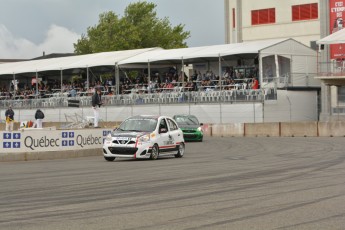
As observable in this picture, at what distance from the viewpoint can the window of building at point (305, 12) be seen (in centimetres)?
7631

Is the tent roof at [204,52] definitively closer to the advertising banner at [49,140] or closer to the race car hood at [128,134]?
the advertising banner at [49,140]

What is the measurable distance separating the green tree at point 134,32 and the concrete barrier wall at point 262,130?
46.8 m

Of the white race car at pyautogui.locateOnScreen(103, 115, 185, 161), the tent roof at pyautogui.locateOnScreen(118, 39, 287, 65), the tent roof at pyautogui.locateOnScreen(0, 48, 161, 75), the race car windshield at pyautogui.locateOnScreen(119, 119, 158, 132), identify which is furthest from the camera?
the tent roof at pyautogui.locateOnScreen(0, 48, 161, 75)

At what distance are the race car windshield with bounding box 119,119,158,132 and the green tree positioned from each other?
218 ft

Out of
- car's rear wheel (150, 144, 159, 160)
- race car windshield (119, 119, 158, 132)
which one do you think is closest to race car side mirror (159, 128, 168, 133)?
race car windshield (119, 119, 158, 132)

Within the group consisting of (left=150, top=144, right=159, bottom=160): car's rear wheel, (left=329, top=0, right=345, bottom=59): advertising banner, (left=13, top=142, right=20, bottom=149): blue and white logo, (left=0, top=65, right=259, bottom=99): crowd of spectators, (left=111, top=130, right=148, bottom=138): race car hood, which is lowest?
(left=150, top=144, right=159, bottom=160): car's rear wheel

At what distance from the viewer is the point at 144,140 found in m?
25.8

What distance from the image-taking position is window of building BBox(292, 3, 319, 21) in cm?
7631

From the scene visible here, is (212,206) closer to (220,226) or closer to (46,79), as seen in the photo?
(220,226)

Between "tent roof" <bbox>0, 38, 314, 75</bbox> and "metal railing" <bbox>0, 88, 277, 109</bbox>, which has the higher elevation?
"tent roof" <bbox>0, 38, 314, 75</bbox>

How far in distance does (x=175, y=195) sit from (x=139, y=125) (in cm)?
1231

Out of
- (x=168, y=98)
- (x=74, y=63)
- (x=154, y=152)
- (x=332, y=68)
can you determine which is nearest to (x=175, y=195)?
(x=154, y=152)

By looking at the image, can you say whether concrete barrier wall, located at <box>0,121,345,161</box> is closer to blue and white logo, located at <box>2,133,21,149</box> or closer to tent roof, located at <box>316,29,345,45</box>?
blue and white logo, located at <box>2,133,21,149</box>

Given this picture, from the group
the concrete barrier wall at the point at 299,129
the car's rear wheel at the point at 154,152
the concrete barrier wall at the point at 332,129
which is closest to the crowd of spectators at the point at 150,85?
the concrete barrier wall at the point at 299,129
